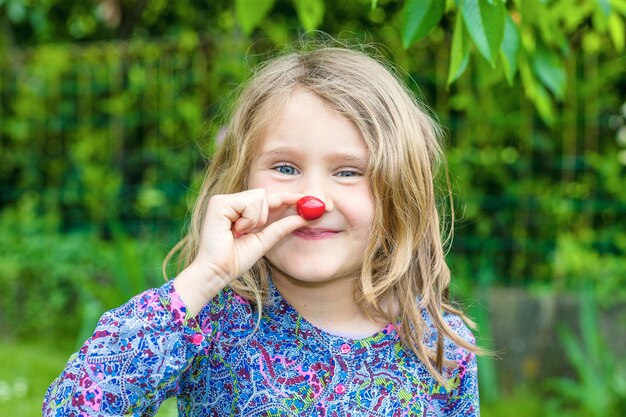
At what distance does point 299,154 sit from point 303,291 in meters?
0.29

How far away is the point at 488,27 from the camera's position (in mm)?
1739

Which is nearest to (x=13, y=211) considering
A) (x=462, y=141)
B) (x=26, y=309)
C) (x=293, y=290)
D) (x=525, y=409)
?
(x=26, y=309)

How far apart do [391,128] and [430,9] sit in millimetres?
256

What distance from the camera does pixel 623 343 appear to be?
4.06m

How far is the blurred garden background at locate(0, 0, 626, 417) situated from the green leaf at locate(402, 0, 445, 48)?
72cm

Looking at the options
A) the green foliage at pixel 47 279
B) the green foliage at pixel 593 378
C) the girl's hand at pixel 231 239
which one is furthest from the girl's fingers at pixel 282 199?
the green foliage at pixel 47 279

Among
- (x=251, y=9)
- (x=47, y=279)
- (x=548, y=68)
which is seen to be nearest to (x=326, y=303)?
(x=251, y=9)

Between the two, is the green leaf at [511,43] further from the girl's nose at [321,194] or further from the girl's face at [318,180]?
the girl's nose at [321,194]

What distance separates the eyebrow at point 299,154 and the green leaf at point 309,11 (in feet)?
2.60

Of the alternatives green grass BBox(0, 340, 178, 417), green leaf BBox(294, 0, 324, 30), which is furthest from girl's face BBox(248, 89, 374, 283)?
green grass BBox(0, 340, 178, 417)

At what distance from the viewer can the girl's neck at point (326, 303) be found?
179 centimetres

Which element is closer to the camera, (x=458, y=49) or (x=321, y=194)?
(x=321, y=194)

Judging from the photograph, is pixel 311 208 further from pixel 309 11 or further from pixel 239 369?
pixel 309 11

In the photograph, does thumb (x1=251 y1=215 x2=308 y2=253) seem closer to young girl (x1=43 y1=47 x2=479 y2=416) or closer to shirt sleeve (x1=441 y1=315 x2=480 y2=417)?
young girl (x1=43 y1=47 x2=479 y2=416)
